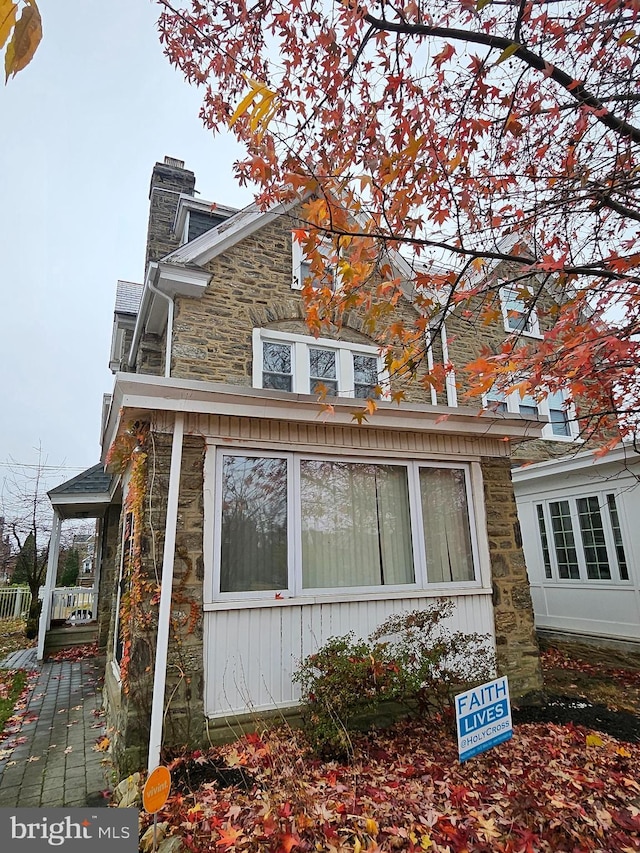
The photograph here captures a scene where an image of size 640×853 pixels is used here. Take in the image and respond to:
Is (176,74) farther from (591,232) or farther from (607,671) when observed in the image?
(607,671)

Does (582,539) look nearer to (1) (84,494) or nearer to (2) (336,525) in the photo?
(2) (336,525)

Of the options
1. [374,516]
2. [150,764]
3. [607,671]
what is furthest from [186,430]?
[607,671]

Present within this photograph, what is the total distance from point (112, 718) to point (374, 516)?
11.9 feet

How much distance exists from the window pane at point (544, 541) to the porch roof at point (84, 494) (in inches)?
362

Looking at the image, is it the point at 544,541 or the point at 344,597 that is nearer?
the point at 344,597

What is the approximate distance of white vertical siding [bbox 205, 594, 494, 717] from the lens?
14.1 feet

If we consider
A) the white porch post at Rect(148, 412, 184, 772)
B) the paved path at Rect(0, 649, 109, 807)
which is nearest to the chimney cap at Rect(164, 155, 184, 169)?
the white porch post at Rect(148, 412, 184, 772)

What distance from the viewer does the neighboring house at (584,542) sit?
26.7 ft

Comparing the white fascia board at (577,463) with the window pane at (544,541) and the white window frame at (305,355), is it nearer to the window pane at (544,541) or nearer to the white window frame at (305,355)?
the window pane at (544,541)

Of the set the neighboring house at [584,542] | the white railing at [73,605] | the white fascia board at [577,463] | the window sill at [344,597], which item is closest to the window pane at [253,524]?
the window sill at [344,597]

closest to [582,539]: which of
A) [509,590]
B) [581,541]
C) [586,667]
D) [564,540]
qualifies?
[581,541]

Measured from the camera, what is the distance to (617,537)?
27.7 feet

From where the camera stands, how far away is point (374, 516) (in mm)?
5367

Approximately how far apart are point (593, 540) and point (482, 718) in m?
6.44
